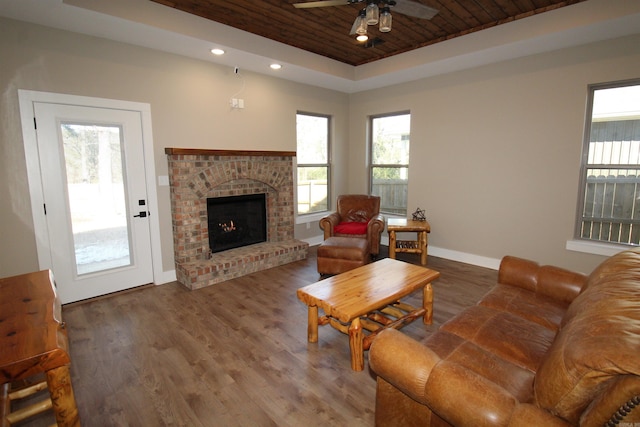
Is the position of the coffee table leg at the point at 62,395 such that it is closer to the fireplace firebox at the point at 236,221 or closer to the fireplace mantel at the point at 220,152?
the fireplace mantel at the point at 220,152

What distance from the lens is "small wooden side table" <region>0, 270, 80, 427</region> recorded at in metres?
1.16

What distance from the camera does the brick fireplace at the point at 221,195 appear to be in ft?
12.5

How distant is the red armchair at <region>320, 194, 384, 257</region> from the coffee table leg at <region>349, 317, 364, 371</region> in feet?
6.52

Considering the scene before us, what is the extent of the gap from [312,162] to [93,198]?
129 inches

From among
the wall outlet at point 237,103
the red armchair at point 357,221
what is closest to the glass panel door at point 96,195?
the wall outlet at point 237,103

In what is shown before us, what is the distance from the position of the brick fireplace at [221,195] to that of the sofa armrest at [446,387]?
2.89 metres

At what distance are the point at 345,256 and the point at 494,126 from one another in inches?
105

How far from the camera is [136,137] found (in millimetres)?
3562

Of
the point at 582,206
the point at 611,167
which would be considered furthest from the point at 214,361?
the point at 611,167

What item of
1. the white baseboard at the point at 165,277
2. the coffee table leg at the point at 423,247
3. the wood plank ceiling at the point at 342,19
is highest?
the wood plank ceiling at the point at 342,19

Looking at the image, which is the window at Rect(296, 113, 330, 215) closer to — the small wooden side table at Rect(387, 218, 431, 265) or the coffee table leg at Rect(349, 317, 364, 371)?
the small wooden side table at Rect(387, 218, 431, 265)

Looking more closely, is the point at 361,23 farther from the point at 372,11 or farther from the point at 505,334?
the point at 505,334

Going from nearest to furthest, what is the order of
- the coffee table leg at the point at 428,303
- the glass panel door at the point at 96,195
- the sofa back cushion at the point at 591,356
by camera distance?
the sofa back cushion at the point at 591,356 < the coffee table leg at the point at 428,303 < the glass panel door at the point at 96,195

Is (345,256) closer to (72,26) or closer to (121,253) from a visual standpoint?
(121,253)
